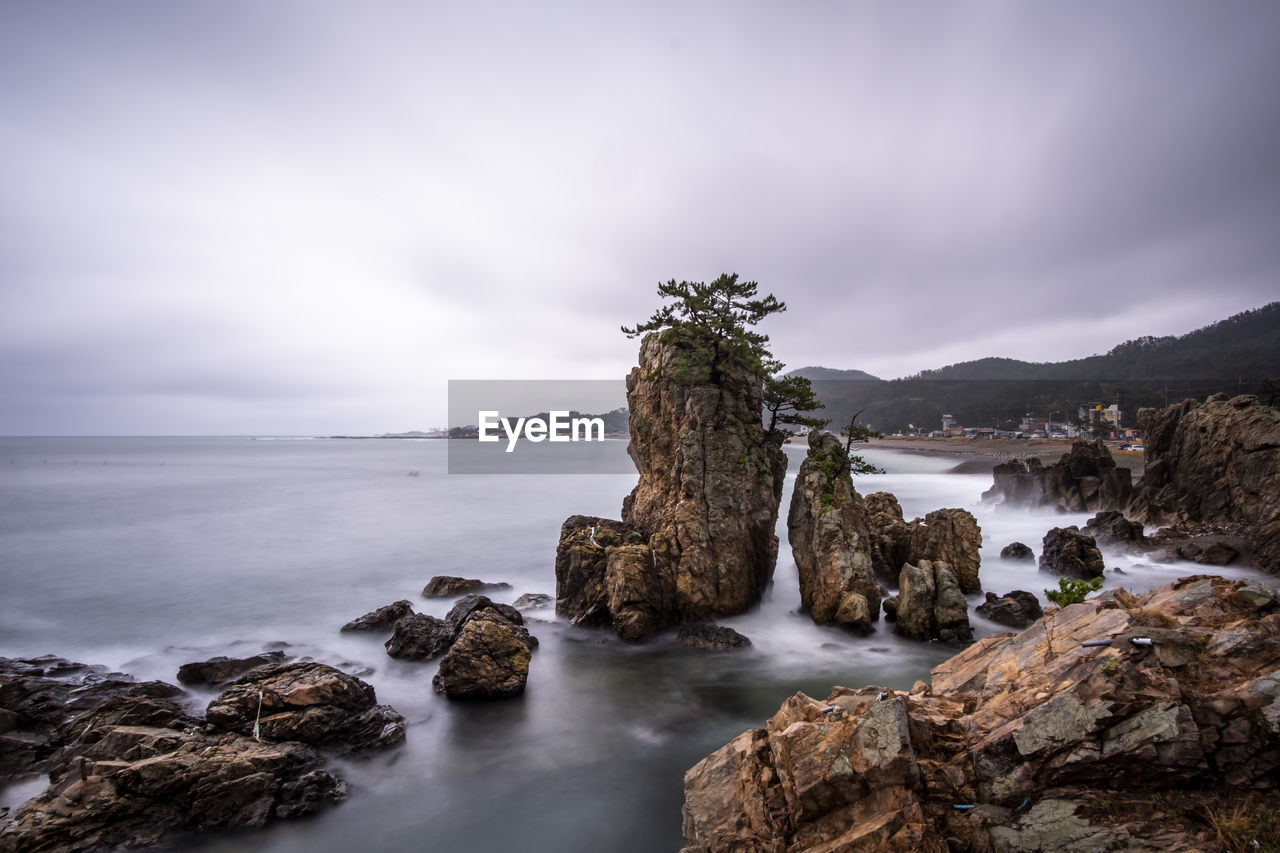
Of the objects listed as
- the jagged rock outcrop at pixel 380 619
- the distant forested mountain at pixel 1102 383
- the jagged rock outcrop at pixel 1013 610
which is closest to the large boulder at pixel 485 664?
the jagged rock outcrop at pixel 380 619

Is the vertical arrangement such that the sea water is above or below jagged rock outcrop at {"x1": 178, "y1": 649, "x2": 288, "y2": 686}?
below

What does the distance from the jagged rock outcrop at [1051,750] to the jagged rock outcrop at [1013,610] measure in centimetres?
1028

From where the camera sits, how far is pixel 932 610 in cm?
1541

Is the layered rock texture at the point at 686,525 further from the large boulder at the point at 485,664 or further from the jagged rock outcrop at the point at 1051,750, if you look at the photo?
the jagged rock outcrop at the point at 1051,750

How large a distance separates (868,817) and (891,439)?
135m

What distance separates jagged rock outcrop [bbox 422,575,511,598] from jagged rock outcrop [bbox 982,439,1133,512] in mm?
31784

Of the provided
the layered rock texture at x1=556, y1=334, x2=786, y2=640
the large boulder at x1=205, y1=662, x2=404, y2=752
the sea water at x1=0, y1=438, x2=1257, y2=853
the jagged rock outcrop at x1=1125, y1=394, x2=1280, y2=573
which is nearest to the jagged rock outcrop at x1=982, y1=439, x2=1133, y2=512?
the sea water at x1=0, y1=438, x2=1257, y2=853

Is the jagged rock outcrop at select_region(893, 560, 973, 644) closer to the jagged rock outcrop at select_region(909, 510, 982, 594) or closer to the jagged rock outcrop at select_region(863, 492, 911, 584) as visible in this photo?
the jagged rock outcrop at select_region(909, 510, 982, 594)

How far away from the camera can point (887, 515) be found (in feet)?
70.1

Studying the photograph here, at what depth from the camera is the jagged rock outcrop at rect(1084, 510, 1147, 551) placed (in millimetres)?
22234

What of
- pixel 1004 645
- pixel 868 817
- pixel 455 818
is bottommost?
pixel 455 818

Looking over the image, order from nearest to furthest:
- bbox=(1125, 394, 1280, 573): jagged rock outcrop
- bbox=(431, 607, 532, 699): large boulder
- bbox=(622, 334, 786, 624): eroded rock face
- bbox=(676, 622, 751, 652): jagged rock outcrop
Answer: bbox=(431, 607, 532, 699): large boulder → bbox=(676, 622, 751, 652): jagged rock outcrop → bbox=(622, 334, 786, 624): eroded rock face → bbox=(1125, 394, 1280, 573): jagged rock outcrop

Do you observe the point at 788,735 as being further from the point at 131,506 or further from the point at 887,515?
the point at 131,506

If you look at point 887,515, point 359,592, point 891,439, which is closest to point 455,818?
point 359,592
